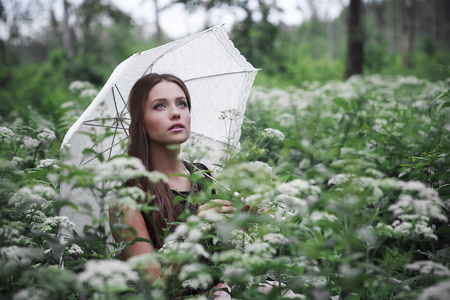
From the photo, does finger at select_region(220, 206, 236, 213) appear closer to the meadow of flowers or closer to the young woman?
the meadow of flowers

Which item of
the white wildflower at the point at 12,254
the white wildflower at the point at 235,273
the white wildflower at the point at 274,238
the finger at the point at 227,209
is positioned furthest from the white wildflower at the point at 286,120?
the white wildflower at the point at 12,254

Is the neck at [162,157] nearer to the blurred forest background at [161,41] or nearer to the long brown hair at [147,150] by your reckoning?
the long brown hair at [147,150]

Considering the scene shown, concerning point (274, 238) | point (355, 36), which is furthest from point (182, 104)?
point (355, 36)

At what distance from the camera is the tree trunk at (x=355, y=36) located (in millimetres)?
9328

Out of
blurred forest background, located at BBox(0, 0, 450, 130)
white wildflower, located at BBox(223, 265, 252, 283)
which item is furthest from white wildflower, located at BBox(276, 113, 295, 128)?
white wildflower, located at BBox(223, 265, 252, 283)

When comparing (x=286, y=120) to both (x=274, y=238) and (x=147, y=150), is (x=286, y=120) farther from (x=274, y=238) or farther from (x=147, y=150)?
(x=274, y=238)

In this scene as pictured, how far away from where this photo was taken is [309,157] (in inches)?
139

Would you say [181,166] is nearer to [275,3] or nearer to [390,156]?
[390,156]

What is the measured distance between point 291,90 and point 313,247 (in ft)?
24.8

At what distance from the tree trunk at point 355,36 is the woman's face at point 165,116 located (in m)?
8.49

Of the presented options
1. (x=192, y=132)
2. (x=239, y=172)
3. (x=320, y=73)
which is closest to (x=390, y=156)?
(x=192, y=132)

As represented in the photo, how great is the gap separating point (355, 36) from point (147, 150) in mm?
8797

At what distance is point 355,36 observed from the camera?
368 inches

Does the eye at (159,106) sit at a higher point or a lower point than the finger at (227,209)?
higher
